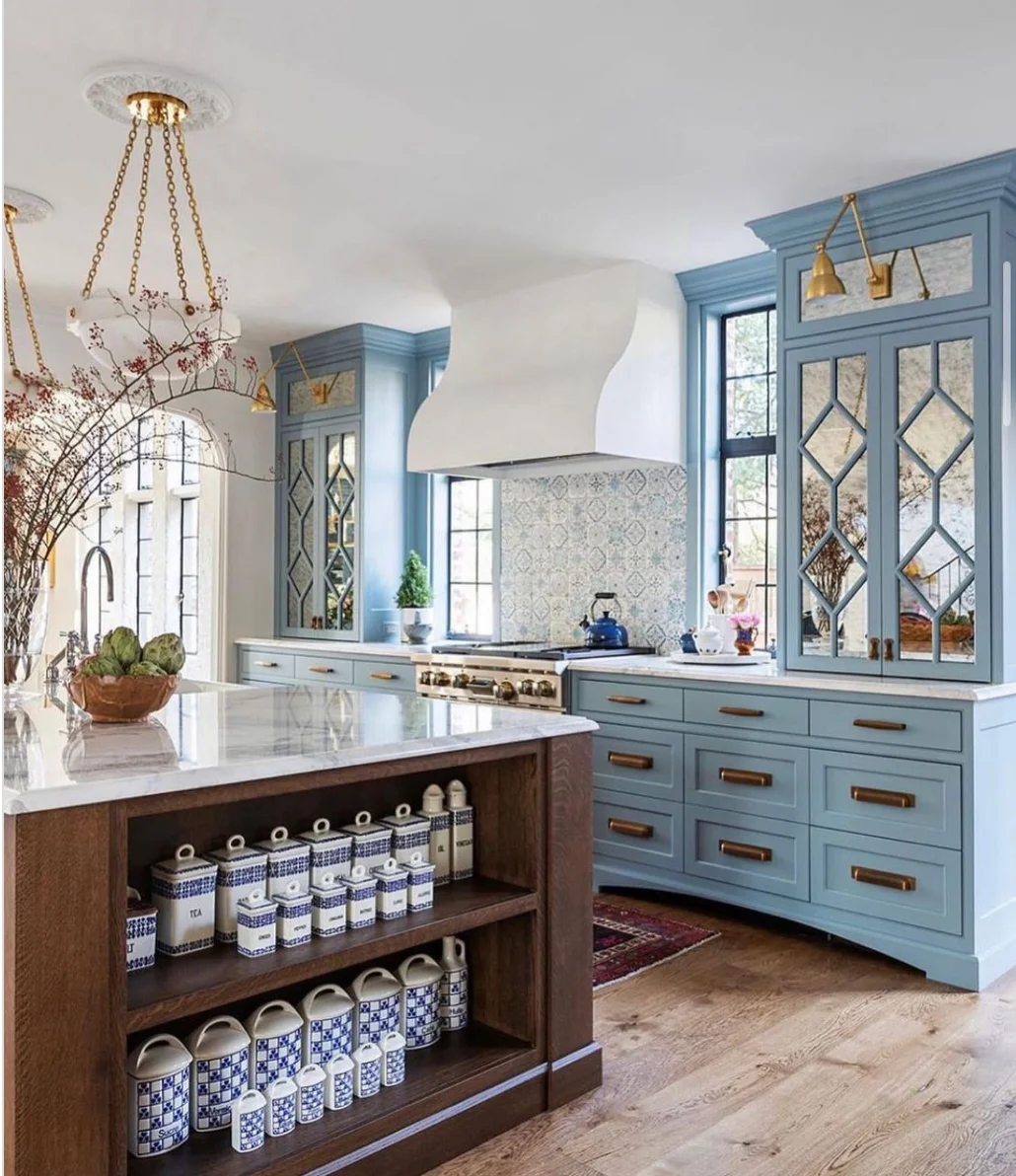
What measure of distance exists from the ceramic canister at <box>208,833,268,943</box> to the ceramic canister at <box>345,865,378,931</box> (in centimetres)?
20

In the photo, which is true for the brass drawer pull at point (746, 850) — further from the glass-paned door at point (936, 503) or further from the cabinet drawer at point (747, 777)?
the glass-paned door at point (936, 503)

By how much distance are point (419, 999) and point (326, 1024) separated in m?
0.31

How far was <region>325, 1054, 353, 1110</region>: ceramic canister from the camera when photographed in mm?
2268

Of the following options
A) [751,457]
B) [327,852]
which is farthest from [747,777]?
[327,852]

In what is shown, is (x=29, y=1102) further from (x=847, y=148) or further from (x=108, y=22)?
(x=847, y=148)

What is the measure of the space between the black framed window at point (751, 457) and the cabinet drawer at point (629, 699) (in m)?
0.82

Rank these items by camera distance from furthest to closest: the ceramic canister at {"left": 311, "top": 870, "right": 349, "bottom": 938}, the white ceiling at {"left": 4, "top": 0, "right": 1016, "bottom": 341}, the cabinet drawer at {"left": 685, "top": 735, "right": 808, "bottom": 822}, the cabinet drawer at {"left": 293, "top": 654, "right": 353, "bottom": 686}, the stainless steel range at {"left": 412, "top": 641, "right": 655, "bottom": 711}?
the cabinet drawer at {"left": 293, "top": 654, "right": 353, "bottom": 686} → the stainless steel range at {"left": 412, "top": 641, "right": 655, "bottom": 711} → the cabinet drawer at {"left": 685, "top": 735, "right": 808, "bottom": 822} → the white ceiling at {"left": 4, "top": 0, "right": 1016, "bottom": 341} → the ceramic canister at {"left": 311, "top": 870, "right": 349, "bottom": 938}

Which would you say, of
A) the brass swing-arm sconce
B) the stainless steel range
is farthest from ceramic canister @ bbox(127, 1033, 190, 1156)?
the brass swing-arm sconce

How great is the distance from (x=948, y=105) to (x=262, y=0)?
78.2 inches

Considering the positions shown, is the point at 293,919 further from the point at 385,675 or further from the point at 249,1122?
the point at 385,675

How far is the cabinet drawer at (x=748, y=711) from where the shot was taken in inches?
152

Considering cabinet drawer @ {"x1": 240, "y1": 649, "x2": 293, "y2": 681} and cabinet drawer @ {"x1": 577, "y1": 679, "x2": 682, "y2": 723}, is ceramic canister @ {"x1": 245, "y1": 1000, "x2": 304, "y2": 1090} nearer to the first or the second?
cabinet drawer @ {"x1": 577, "y1": 679, "x2": 682, "y2": 723}

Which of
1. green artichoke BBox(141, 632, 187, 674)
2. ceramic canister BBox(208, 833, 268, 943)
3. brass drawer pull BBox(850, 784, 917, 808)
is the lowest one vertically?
brass drawer pull BBox(850, 784, 917, 808)

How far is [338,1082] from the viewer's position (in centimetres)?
228
